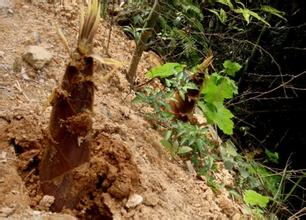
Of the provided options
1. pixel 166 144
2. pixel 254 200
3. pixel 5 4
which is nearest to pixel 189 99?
pixel 166 144

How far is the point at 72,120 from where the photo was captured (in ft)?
4.99

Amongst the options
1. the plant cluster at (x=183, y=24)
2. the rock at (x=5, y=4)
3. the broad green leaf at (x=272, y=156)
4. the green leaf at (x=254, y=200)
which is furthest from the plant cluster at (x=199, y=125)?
the broad green leaf at (x=272, y=156)

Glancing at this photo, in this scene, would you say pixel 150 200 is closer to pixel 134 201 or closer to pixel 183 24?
pixel 134 201

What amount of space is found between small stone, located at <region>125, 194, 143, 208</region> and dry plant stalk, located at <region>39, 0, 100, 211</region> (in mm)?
228

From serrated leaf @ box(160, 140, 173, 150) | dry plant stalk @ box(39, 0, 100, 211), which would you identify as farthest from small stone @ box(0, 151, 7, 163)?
serrated leaf @ box(160, 140, 173, 150)

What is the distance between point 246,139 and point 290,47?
105cm

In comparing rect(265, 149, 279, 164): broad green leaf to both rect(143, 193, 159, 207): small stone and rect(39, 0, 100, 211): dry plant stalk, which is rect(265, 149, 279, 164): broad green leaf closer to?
rect(143, 193, 159, 207): small stone

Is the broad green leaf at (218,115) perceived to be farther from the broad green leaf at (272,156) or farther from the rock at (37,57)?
the broad green leaf at (272,156)

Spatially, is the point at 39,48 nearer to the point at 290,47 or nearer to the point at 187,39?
the point at 187,39

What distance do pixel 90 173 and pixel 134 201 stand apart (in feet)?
0.80

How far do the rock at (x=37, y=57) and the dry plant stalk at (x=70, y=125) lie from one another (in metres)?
0.82

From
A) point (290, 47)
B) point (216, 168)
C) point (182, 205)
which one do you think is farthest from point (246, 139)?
point (182, 205)

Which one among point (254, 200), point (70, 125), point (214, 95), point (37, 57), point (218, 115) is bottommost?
point (254, 200)

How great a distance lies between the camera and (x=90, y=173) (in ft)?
5.51
